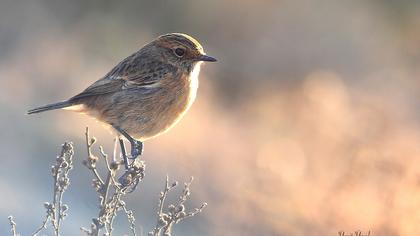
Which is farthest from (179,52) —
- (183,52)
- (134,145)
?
(134,145)

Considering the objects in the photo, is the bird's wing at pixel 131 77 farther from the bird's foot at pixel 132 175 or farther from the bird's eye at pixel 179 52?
the bird's foot at pixel 132 175

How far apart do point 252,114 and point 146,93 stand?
8.10 meters

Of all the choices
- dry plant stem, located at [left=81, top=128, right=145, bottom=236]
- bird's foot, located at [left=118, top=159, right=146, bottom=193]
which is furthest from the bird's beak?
dry plant stem, located at [left=81, top=128, right=145, bottom=236]

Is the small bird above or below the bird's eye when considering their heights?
below

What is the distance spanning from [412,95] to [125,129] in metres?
10.0

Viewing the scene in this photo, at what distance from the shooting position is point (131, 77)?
7953 mm

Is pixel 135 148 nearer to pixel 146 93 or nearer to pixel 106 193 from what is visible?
pixel 146 93

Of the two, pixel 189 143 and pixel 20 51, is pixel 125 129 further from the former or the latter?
Result: pixel 20 51

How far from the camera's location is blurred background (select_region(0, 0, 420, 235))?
30.9 ft

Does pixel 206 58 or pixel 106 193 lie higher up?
pixel 206 58

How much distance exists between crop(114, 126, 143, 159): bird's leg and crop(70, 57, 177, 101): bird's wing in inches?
14.9

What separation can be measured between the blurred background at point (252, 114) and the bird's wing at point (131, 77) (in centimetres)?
194

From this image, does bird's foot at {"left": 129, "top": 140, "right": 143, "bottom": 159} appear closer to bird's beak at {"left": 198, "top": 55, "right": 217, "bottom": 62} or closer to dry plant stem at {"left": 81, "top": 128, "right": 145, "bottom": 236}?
→ bird's beak at {"left": 198, "top": 55, "right": 217, "bottom": 62}

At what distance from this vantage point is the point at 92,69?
16172 millimetres
